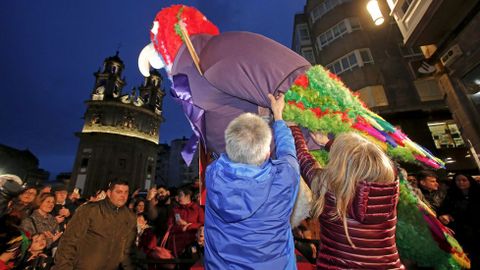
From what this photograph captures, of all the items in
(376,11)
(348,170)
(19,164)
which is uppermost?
(19,164)

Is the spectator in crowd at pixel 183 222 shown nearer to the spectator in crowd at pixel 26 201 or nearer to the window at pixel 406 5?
the spectator in crowd at pixel 26 201

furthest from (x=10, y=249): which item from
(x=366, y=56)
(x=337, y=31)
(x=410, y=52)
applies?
(x=410, y=52)

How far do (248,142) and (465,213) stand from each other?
13.8 feet

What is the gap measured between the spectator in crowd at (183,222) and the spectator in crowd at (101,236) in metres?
1.10

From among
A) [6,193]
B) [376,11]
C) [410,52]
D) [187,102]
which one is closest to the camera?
[187,102]

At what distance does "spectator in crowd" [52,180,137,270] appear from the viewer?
2568 millimetres

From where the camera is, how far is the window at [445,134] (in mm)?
11312

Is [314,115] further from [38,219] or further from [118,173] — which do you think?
[118,173]

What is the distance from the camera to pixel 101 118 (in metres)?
30.8

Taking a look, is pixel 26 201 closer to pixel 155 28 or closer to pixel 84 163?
Answer: pixel 155 28

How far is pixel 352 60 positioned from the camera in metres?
13.9

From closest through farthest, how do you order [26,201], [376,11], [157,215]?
[26,201] < [157,215] < [376,11]

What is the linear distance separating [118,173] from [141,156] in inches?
163

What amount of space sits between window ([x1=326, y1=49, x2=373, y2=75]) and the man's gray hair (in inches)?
569
